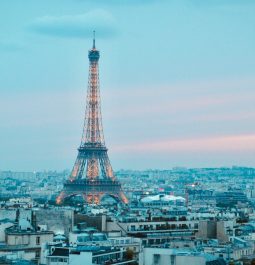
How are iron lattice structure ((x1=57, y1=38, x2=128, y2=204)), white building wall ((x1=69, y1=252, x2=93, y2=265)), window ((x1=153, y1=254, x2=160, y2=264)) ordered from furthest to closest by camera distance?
iron lattice structure ((x1=57, y1=38, x2=128, y2=204)) → window ((x1=153, y1=254, x2=160, y2=264)) → white building wall ((x1=69, y1=252, x2=93, y2=265))

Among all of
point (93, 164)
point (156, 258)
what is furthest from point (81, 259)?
point (93, 164)

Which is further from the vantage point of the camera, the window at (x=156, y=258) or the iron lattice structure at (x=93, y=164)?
the iron lattice structure at (x=93, y=164)

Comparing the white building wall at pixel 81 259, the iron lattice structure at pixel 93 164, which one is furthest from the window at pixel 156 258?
the iron lattice structure at pixel 93 164

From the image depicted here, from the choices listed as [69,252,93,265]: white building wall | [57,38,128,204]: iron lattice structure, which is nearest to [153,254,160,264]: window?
[69,252,93,265]: white building wall

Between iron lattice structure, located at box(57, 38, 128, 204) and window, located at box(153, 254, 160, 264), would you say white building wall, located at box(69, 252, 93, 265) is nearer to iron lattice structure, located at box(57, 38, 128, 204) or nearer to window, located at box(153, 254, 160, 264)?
window, located at box(153, 254, 160, 264)

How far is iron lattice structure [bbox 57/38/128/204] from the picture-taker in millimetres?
97188

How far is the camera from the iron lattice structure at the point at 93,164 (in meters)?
97.2

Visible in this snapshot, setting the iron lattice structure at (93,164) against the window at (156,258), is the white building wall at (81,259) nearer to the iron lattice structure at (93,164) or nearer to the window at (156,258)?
the window at (156,258)

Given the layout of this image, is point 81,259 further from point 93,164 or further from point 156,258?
point 93,164

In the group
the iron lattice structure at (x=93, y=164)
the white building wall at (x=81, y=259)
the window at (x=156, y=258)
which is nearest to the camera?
the white building wall at (x=81, y=259)

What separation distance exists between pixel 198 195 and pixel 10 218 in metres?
83.3

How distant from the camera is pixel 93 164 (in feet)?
324

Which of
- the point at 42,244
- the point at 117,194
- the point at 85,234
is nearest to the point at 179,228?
the point at 85,234

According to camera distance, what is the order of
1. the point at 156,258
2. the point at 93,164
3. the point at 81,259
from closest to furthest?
the point at 81,259
the point at 156,258
the point at 93,164
